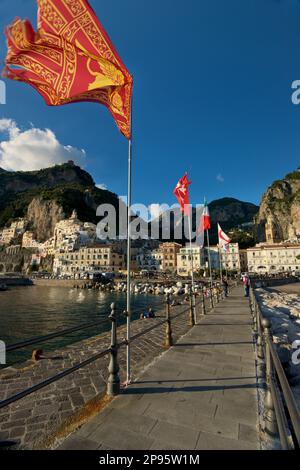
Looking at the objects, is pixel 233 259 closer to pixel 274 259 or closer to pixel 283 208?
pixel 274 259

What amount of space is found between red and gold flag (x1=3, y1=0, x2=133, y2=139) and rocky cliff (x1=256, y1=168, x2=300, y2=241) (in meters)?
120

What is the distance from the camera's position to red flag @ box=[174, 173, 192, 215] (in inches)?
422

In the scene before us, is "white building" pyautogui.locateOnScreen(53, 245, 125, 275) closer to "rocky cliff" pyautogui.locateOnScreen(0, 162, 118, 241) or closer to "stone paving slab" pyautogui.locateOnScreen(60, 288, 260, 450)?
"rocky cliff" pyautogui.locateOnScreen(0, 162, 118, 241)

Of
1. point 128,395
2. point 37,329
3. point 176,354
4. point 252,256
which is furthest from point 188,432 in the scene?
point 252,256

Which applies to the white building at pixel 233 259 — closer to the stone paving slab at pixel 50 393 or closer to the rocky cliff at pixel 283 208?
the rocky cliff at pixel 283 208

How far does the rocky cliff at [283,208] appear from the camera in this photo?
369 ft

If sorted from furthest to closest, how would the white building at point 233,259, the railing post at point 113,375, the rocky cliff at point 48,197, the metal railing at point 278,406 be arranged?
the rocky cliff at point 48,197
the white building at point 233,259
the railing post at point 113,375
the metal railing at point 278,406

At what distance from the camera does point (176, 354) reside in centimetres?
584

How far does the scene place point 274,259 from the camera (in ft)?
274

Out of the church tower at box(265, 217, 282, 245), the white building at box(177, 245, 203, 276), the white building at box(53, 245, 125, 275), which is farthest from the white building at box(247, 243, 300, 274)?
the white building at box(53, 245, 125, 275)

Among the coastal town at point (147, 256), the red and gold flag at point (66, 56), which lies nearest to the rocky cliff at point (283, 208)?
the coastal town at point (147, 256)

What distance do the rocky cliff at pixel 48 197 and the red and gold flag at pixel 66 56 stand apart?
130 m

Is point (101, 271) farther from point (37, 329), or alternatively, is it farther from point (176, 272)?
point (37, 329)

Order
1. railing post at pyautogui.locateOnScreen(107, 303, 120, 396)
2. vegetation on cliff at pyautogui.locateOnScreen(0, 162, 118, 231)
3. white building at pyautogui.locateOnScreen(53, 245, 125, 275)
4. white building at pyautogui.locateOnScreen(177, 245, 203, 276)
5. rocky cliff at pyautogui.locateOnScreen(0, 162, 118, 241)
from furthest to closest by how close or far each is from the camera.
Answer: vegetation on cliff at pyautogui.locateOnScreen(0, 162, 118, 231)
rocky cliff at pyautogui.locateOnScreen(0, 162, 118, 241)
white building at pyautogui.locateOnScreen(53, 245, 125, 275)
white building at pyautogui.locateOnScreen(177, 245, 203, 276)
railing post at pyautogui.locateOnScreen(107, 303, 120, 396)
